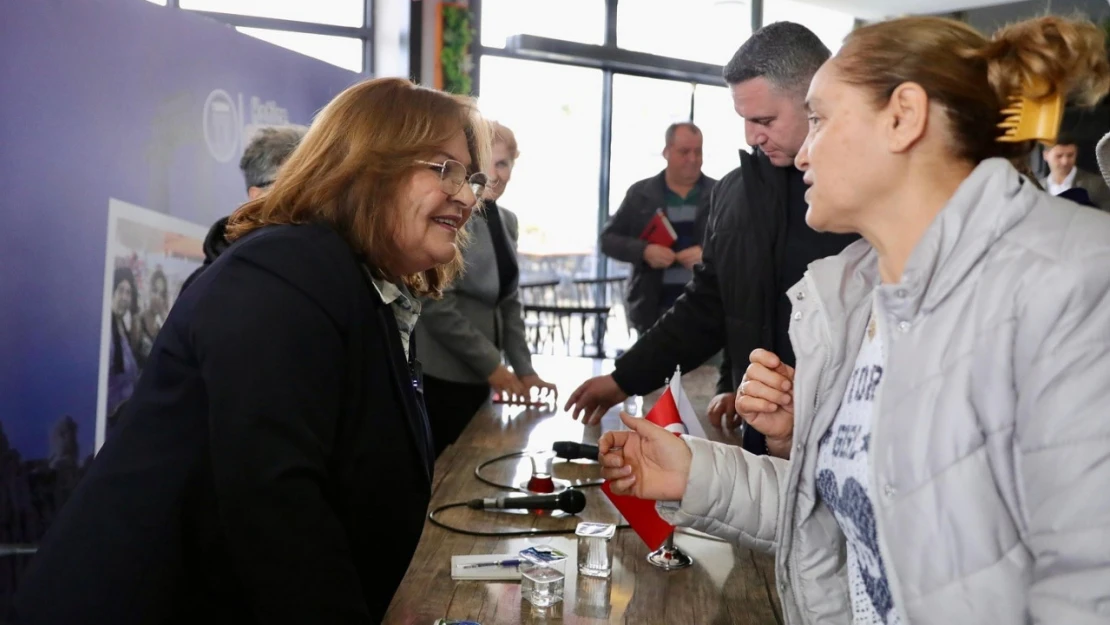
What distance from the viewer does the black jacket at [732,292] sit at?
243cm

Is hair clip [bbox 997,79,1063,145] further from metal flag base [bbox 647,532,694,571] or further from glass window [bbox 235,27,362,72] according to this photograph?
glass window [bbox 235,27,362,72]

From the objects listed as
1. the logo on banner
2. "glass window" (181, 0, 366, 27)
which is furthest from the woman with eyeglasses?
"glass window" (181, 0, 366, 27)

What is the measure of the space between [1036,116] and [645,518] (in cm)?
87

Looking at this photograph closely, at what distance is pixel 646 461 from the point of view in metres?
1.54

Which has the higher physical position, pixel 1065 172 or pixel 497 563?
pixel 1065 172

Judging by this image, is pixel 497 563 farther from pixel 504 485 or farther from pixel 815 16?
pixel 815 16

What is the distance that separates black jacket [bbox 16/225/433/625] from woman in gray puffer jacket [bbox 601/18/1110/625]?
0.61 meters

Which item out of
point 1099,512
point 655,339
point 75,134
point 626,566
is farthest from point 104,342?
point 1099,512

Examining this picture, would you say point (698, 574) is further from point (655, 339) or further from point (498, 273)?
point (498, 273)

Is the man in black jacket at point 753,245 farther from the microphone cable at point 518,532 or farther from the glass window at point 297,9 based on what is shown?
the glass window at point 297,9

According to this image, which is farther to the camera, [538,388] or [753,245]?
[538,388]

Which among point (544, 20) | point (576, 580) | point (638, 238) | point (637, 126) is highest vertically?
point (544, 20)

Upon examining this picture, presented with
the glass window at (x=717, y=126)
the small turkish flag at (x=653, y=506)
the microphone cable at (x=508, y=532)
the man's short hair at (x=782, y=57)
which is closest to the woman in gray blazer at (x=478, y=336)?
the man's short hair at (x=782, y=57)

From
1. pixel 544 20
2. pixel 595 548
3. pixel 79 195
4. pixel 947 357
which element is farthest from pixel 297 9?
pixel 947 357
